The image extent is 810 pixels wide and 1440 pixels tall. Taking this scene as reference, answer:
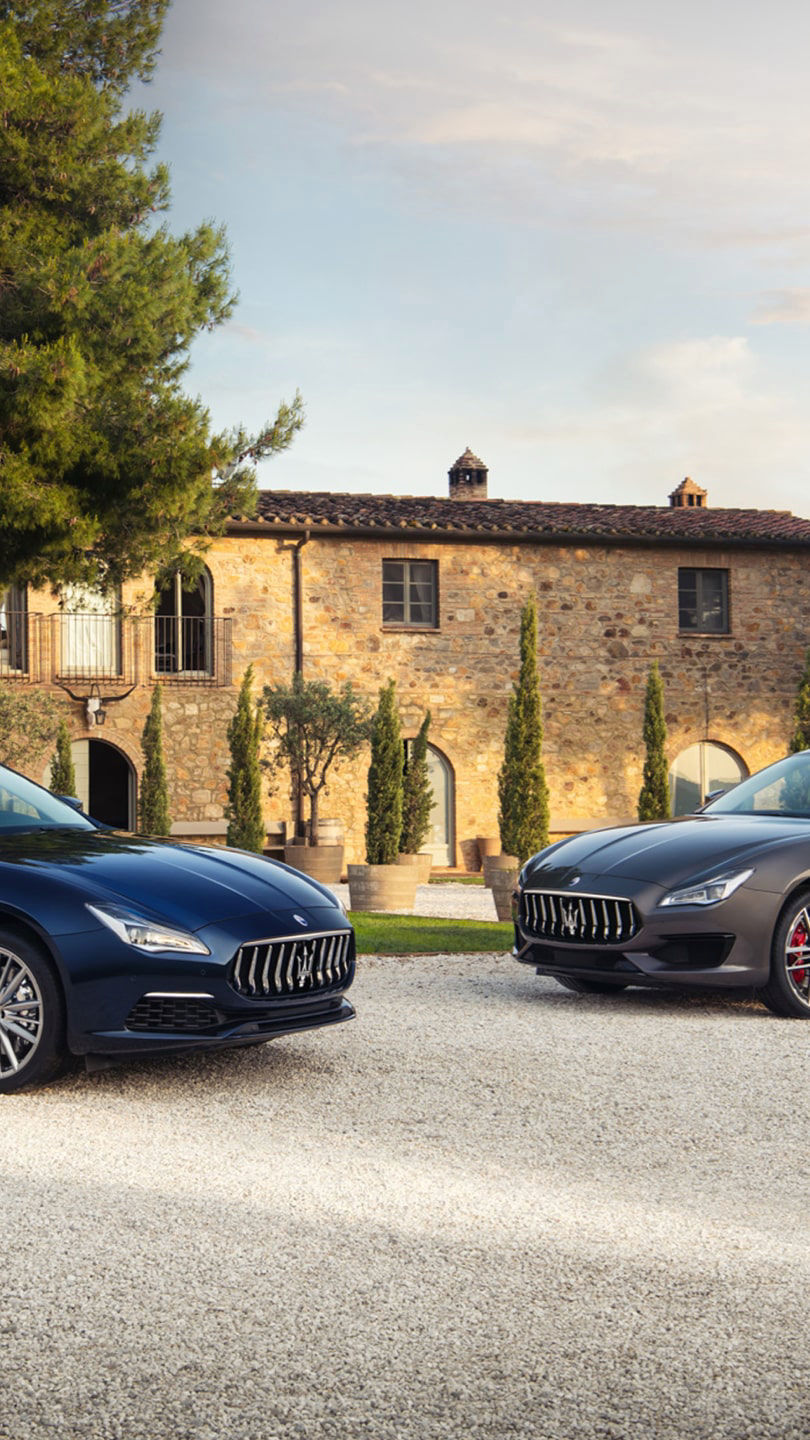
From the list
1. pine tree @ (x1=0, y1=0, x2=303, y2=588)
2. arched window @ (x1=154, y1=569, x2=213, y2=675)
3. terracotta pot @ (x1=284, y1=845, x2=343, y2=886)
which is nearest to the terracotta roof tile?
arched window @ (x1=154, y1=569, x2=213, y2=675)

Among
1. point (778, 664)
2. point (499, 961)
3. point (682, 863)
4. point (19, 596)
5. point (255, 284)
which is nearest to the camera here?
point (682, 863)

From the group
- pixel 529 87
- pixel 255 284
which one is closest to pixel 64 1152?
pixel 529 87

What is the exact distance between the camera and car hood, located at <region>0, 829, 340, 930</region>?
19.5 ft

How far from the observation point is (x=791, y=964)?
8.13 metres

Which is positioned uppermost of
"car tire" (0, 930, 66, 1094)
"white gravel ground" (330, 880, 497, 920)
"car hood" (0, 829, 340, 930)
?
"car hood" (0, 829, 340, 930)

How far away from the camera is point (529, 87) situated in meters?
9.47

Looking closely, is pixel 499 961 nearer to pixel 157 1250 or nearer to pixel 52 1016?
pixel 52 1016

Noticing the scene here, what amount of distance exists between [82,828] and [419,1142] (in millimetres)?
2677

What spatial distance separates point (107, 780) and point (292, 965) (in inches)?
878

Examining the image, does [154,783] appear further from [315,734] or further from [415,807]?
[415,807]

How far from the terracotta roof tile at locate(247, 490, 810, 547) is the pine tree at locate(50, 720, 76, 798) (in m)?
5.15

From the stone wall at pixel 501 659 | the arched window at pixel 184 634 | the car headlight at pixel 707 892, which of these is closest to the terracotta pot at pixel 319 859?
the stone wall at pixel 501 659

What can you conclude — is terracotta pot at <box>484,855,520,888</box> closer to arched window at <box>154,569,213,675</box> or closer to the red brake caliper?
arched window at <box>154,569,213,675</box>

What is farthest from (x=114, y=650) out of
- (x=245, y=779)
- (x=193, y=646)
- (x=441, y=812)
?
(x=441, y=812)
